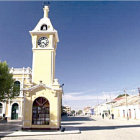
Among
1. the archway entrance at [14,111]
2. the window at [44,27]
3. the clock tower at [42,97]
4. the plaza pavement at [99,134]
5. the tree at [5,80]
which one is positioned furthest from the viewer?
the archway entrance at [14,111]

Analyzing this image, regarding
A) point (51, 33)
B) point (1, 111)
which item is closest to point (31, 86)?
point (51, 33)

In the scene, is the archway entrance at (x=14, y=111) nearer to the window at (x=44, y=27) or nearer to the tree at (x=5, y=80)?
the tree at (x=5, y=80)

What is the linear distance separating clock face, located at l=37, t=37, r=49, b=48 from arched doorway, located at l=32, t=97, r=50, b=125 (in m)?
6.16

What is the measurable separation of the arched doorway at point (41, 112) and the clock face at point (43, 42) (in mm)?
6165

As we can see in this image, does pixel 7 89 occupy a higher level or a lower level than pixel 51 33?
lower

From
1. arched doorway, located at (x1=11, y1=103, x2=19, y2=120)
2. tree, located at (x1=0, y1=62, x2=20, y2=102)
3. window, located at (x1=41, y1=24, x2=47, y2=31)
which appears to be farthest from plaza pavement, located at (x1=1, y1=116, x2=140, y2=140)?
arched doorway, located at (x1=11, y1=103, x2=19, y2=120)

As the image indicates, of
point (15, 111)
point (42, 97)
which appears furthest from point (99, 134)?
point (15, 111)

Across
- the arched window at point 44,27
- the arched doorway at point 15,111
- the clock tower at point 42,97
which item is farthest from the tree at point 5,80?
the arched doorway at point 15,111

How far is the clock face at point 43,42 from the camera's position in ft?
71.1

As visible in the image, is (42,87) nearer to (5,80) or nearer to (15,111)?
(5,80)

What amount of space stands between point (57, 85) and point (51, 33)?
6280 millimetres

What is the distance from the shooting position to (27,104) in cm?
1906

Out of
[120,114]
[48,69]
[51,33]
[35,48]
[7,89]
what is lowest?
[120,114]

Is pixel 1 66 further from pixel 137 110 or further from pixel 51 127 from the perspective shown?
pixel 137 110
